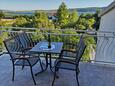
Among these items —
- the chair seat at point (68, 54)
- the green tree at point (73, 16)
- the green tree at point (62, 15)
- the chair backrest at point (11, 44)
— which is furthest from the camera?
the green tree at point (73, 16)

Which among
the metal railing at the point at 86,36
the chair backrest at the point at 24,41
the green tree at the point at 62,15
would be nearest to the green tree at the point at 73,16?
the green tree at the point at 62,15

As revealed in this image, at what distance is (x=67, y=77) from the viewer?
3.51 meters

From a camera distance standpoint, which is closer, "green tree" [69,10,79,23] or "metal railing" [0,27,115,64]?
"metal railing" [0,27,115,64]

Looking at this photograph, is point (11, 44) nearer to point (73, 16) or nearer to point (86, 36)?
point (86, 36)

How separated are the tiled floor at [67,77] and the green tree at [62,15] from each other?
53.2 feet

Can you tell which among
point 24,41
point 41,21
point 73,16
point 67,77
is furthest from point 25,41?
point 73,16

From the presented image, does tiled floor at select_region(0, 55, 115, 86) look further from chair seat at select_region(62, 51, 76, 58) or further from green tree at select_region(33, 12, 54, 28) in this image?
green tree at select_region(33, 12, 54, 28)

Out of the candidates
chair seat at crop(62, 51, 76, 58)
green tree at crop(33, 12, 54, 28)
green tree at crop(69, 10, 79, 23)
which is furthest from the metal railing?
green tree at crop(69, 10, 79, 23)

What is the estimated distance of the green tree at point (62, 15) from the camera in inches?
800

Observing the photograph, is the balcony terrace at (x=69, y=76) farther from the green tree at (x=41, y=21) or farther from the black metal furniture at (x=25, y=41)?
the green tree at (x=41, y=21)

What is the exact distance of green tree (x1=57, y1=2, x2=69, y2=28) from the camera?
66.6 ft

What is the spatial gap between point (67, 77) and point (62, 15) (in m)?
18.1

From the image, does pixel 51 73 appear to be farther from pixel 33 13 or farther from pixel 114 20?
pixel 33 13

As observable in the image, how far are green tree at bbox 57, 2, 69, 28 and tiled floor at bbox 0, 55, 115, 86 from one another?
1621 centimetres
